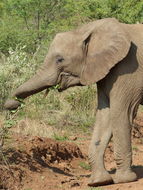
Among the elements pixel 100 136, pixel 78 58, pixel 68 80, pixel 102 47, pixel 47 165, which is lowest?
pixel 47 165

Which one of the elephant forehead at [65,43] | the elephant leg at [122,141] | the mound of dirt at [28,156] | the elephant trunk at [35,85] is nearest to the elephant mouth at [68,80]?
the elephant trunk at [35,85]

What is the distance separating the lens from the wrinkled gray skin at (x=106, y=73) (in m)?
8.70

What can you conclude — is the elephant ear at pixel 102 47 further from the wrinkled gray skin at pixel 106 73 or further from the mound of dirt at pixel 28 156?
the mound of dirt at pixel 28 156

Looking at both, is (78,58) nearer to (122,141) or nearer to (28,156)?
(122,141)

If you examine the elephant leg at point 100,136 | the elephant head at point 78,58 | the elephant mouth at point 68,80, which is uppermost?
the elephant head at point 78,58

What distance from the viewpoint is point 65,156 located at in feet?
34.7

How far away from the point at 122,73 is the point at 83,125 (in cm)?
487

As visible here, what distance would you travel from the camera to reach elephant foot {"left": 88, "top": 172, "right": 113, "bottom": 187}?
8.85 metres

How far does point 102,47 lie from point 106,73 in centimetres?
40

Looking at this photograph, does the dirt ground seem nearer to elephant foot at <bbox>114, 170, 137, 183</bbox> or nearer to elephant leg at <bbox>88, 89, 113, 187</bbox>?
elephant foot at <bbox>114, 170, 137, 183</bbox>

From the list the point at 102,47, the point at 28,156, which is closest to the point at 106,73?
the point at 102,47

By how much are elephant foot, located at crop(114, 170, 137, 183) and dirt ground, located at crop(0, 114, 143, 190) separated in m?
0.12

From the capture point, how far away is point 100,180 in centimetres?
885

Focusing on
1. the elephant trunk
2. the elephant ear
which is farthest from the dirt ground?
the elephant ear
